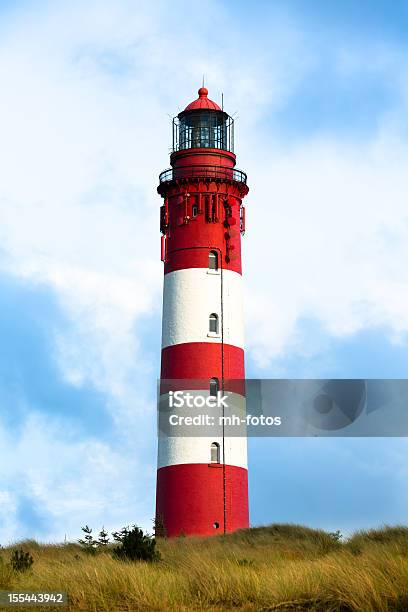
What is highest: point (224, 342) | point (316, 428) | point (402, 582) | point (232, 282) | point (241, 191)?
point (241, 191)

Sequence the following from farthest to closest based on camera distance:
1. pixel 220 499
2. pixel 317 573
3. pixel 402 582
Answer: pixel 220 499 → pixel 317 573 → pixel 402 582

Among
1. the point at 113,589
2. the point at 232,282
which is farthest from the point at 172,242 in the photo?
the point at 113,589

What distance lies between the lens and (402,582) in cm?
1755

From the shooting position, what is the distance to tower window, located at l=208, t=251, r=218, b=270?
37812 mm

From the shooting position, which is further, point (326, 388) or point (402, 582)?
point (326, 388)

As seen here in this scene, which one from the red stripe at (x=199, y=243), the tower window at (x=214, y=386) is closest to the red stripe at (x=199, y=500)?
the tower window at (x=214, y=386)

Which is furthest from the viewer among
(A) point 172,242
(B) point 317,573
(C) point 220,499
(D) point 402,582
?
(A) point 172,242

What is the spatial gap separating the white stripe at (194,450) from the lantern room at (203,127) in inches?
442

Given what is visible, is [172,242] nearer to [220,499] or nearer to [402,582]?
[220,499]

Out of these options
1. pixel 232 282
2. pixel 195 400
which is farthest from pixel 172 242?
pixel 195 400

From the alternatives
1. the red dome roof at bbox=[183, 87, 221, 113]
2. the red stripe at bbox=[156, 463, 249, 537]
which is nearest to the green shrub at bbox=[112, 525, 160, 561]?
the red stripe at bbox=[156, 463, 249, 537]

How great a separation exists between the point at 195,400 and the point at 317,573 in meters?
17.7

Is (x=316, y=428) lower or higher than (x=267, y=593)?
higher

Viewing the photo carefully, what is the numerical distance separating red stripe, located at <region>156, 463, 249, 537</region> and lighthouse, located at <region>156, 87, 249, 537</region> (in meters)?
0.03
